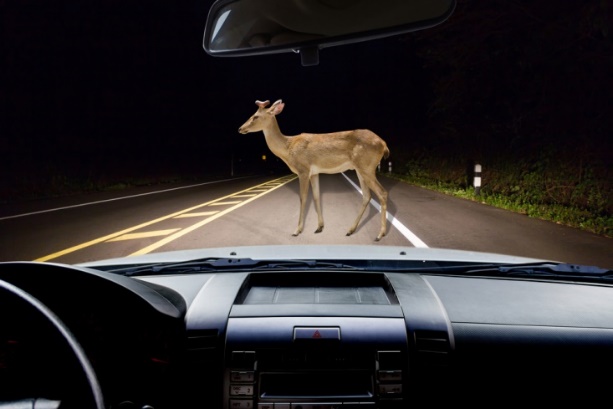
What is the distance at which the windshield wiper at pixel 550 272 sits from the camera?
9.94 ft

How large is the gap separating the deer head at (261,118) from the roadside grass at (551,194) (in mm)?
6923

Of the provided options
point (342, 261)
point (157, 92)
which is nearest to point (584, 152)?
point (342, 261)

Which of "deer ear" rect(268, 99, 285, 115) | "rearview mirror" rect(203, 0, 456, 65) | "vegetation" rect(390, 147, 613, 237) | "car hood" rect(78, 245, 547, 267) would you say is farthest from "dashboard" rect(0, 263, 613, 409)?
"vegetation" rect(390, 147, 613, 237)

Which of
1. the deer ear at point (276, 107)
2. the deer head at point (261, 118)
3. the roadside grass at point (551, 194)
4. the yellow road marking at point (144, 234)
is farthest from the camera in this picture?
the roadside grass at point (551, 194)

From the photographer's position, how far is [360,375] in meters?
2.09

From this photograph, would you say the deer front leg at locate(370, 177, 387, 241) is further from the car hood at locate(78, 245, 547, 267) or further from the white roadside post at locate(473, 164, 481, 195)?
the white roadside post at locate(473, 164, 481, 195)

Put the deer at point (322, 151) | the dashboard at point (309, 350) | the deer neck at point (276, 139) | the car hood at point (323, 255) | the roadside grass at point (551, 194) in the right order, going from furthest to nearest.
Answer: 1. the roadside grass at point (551, 194)
2. the deer at point (322, 151)
3. the deer neck at point (276, 139)
4. the car hood at point (323, 255)
5. the dashboard at point (309, 350)

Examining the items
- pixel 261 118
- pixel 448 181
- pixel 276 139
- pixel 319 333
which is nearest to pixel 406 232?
pixel 276 139

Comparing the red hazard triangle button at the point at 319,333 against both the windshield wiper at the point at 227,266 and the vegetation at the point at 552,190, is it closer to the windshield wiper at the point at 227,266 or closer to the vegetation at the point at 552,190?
the windshield wiper at the point at 227,266

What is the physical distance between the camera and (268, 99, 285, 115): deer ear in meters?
7.10

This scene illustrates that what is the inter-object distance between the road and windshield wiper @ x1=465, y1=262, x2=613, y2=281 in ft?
14.1

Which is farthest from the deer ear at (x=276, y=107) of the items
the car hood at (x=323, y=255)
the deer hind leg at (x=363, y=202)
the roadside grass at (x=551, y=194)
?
the roadside grass at (x=551, y=194)

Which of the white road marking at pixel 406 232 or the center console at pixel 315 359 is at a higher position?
the center console at pixel 315 359

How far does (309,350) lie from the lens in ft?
6.81
